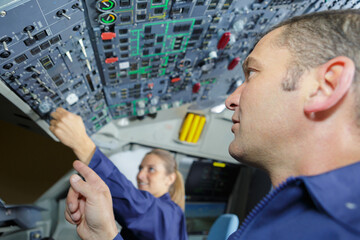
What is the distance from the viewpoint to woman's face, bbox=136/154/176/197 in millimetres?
2320

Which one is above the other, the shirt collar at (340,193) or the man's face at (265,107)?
the man's face at (265,107)

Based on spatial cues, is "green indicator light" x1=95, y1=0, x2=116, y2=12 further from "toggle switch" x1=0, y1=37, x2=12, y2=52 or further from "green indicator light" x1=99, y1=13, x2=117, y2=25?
"toggle switch" x1=0, y1=37, x2=12, y2=52

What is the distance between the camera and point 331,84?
0.77 m

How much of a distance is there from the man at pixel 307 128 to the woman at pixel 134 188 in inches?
34.3

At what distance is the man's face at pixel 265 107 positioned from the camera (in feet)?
2.77

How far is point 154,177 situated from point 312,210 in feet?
5.58

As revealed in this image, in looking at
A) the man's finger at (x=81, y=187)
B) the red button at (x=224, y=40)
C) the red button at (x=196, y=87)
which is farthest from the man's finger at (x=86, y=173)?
the red button at (x=196, y=87)

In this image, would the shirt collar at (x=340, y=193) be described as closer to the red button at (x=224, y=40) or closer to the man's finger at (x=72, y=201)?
the man's finger at (x=72, y=201)

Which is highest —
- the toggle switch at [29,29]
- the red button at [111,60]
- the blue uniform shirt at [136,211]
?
the toggle switch at [29,29]

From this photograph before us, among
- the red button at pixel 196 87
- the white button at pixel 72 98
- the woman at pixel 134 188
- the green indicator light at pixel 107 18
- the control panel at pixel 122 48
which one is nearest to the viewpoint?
the control panel at pixel 122 48

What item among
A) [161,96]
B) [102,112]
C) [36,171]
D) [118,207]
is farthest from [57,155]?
[161,96]

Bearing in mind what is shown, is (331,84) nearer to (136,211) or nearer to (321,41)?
(321,41)

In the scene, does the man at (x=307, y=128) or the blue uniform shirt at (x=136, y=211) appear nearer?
the man at (x=307, y=128)

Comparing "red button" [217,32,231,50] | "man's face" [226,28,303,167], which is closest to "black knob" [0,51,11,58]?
"man's face" [226,28,303,167]
